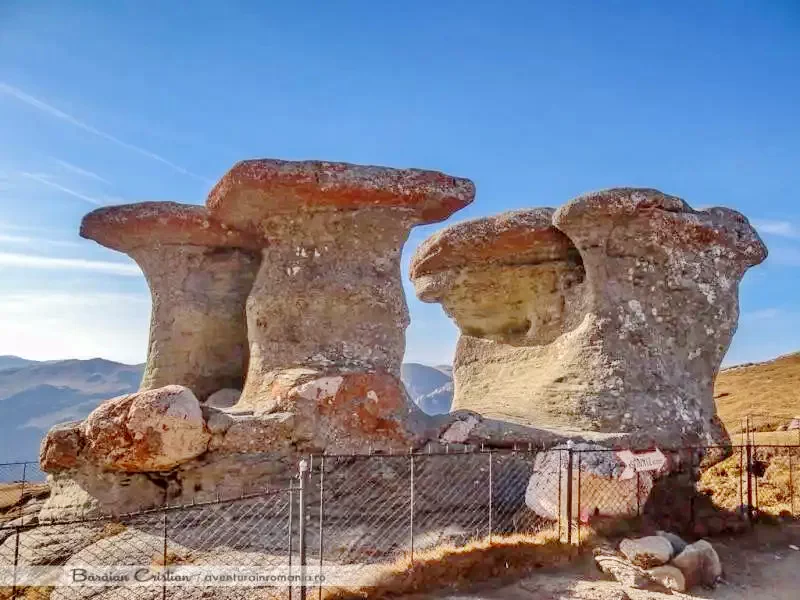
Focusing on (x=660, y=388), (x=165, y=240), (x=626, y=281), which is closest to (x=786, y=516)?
(x=660, y=388)

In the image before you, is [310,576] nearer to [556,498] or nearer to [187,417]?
[187,417]

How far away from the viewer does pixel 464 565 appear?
19.6ft

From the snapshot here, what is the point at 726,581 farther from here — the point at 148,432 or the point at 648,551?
the point at 148,432

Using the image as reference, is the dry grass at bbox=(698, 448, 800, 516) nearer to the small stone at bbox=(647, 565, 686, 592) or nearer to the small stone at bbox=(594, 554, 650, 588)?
the small stone at bbox=(647, 565, 686, 592)

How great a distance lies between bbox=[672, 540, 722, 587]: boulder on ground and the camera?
6.25 meters

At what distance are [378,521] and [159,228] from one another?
4.72 meters

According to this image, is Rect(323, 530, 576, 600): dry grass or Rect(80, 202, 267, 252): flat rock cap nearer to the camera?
Rect(323, 530, 576, 600): dry grass

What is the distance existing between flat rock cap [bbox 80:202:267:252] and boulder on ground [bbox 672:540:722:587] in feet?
19.3

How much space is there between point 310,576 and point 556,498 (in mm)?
2976

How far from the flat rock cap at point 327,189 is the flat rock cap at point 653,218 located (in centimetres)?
165

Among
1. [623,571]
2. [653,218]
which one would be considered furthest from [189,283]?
[623,571]

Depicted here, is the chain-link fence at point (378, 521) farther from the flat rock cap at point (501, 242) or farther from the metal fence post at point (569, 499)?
the flat rock cap at point (501, 242)

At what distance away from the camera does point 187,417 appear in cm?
704

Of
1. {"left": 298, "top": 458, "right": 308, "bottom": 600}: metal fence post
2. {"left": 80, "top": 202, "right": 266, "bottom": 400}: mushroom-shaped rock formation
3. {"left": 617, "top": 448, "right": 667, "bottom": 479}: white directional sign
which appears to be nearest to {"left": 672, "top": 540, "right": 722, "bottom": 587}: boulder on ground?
{"left": 617, "top": 448, "right": 667, "bottom": 479}: white directional sign
